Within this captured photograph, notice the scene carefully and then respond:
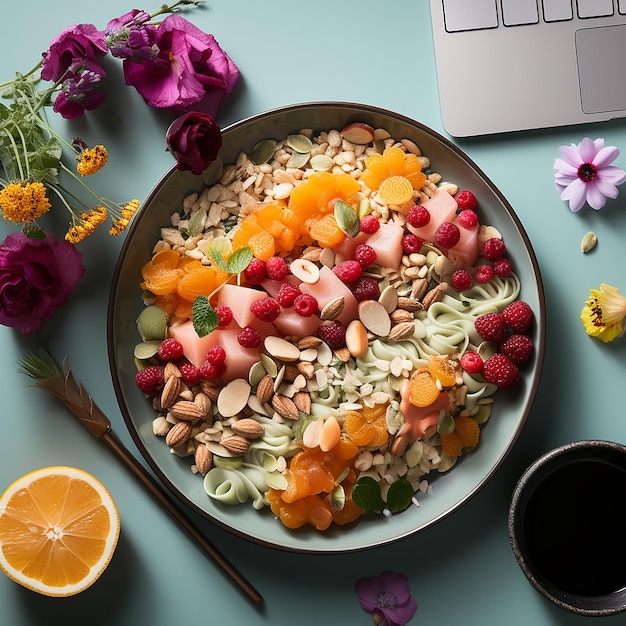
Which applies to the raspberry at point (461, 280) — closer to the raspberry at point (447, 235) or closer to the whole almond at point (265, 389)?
the raspberry at point (447, 235)

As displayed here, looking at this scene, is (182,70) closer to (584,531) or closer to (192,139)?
(192,139)

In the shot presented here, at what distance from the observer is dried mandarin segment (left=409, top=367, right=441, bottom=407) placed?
4.92ft

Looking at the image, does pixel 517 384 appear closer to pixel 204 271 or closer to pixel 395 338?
pixel 395 338

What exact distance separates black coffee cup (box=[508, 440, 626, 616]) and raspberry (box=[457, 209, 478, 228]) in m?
0.55

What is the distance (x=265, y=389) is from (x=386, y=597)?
1.94 ft

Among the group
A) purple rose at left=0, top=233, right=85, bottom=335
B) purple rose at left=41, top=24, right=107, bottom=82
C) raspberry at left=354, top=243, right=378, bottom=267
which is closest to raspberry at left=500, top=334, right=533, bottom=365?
raspberry at left=354, top=243, right=378, bottom=267

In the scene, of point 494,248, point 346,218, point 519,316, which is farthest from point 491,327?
point 346,218

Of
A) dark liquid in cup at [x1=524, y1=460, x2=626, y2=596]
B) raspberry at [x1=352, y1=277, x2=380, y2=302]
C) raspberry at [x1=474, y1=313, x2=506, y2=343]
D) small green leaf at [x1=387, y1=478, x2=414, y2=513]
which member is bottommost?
dark liquid in cup at [x1=524, y1=460, x2=626, y2=596]

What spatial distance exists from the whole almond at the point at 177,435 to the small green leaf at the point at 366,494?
15.6 inches

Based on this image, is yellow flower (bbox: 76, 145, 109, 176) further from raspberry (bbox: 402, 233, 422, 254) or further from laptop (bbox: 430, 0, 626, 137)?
laptop (bbox: 430, 0, 626, 137)

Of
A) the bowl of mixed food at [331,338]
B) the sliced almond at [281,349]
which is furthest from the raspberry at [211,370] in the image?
the sliced almond at [281,349]

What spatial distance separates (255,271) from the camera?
1.54m

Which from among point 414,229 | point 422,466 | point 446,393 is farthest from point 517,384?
point 414,229

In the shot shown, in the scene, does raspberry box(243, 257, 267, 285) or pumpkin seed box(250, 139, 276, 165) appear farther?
pumpkin seed box(250, 139, 276, 165)
